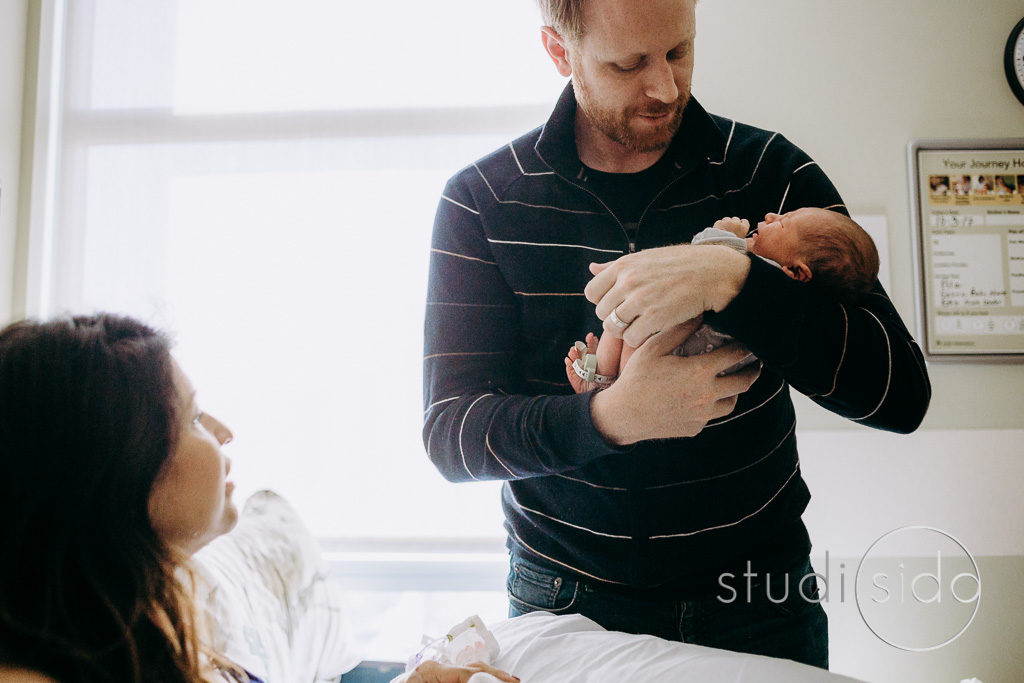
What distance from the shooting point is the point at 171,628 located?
34.3 inches

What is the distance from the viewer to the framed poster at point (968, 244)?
77.2 inches

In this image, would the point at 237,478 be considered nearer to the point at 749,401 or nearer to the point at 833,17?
the point at 749,401

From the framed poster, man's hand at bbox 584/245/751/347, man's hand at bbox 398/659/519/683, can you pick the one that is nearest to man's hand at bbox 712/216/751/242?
man's hand at bbox 584/245/751/347

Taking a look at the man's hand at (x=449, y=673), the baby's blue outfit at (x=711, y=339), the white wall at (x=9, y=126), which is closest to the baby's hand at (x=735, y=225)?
the baby's blue outfit at (x=711, y=339)

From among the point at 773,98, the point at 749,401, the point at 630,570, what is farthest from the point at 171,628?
the point at 773,98

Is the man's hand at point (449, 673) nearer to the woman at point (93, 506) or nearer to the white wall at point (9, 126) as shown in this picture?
the woman at point (93, 506)

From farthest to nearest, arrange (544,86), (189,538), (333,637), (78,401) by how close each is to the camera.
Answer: (544,86) → (333,637) → (189,538) → (78,401)

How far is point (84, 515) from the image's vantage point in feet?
2.60

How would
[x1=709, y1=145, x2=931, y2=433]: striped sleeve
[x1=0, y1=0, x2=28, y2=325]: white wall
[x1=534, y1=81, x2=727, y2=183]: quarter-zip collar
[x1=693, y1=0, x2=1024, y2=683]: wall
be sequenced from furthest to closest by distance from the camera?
[x1=0, y1=0, x2=28, y2=325]: white wall → [x1=693, y1=0, x2=1024, y2=683]: wall → [x1=534, y1=81, x2=727, y2=183]: quarter-zip collar → [x1=709, y1=145, x2=931, y2=433]: striped sleeve

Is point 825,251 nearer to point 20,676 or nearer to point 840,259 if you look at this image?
point 840,259

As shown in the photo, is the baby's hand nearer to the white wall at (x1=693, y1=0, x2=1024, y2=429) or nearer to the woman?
the woman

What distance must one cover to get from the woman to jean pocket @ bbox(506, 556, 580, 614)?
56 centimetres

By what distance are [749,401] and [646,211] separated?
38 centimetres

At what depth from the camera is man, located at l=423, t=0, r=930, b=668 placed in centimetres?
90
